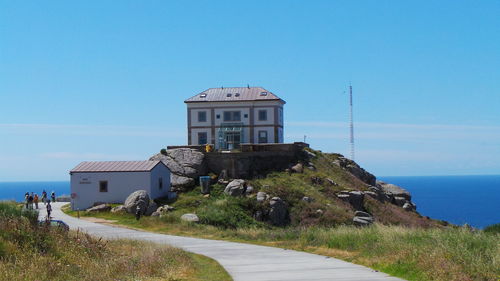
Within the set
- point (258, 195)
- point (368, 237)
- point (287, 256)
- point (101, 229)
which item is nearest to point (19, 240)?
point (287, 256)

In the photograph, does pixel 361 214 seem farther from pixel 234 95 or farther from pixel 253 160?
pixel 234 95

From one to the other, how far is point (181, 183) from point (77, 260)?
3546cm

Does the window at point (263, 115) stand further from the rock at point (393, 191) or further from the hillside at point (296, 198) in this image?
the rock at point (393, 191)

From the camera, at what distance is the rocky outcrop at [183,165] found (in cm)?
5444

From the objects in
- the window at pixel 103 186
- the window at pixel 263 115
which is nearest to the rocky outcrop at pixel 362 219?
the window at pixel 263 115

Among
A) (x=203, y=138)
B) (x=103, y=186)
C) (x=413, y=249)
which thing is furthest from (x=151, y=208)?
(x=413, y=249)

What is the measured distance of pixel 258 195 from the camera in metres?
50.1

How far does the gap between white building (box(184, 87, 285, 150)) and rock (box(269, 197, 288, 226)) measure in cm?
1449

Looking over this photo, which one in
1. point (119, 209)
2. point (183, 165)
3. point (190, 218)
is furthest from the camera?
point (183, 165)

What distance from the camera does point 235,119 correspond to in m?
63.5

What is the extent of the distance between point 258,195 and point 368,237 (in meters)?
28.2

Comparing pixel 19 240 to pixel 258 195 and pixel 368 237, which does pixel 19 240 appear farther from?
pixel 258 195

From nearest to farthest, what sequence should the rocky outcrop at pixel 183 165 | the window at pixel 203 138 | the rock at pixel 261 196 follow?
the rock at pixel 261 196 → the rocky outcrop at pixel 183 165 → the window at pixel 203 138

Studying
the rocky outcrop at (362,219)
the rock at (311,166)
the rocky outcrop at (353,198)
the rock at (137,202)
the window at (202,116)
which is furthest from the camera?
the window at (202,116)
